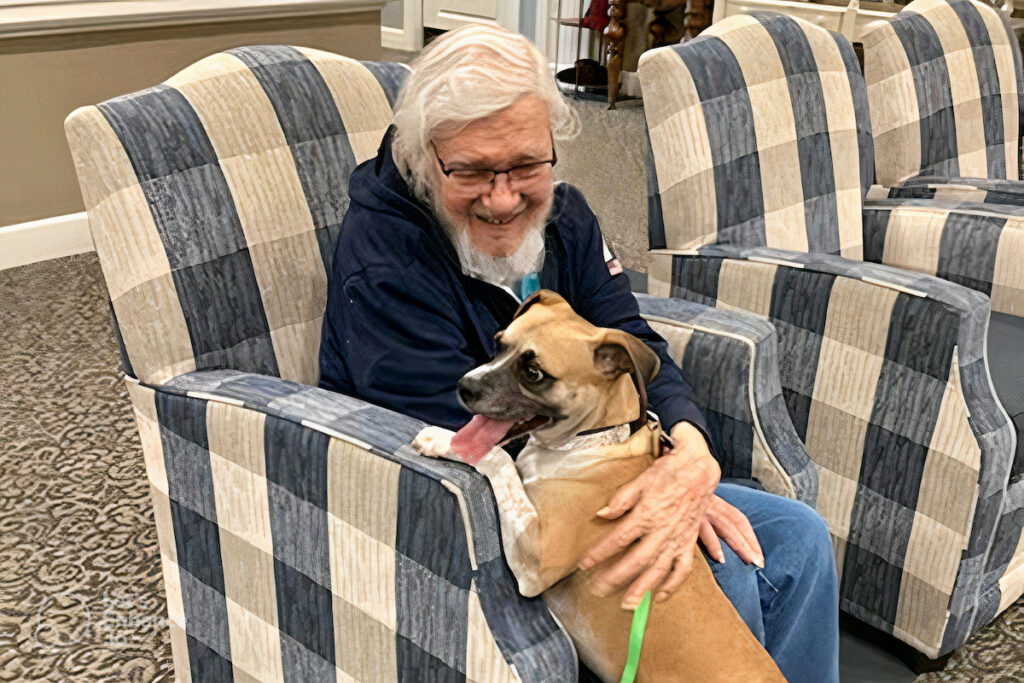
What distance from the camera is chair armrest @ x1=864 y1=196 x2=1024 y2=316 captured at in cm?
222

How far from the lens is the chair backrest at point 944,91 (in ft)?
8.51

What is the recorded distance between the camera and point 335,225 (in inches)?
63.4

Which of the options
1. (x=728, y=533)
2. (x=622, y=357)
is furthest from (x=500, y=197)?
(x=728, y=533)

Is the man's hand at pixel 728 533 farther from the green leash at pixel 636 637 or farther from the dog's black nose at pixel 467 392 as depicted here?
the dog's black nose at pixel 467 392

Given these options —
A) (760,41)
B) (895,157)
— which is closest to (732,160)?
(760,41)

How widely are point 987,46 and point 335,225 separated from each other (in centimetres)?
207

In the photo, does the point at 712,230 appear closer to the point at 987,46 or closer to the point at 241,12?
the point at 987,46

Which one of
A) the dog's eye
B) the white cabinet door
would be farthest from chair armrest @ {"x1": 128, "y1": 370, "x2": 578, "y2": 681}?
the white cabinet door

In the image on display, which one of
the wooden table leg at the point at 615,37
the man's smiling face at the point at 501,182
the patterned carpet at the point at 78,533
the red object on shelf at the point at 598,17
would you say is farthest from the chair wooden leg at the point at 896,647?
the red object on shelf at the point at 598,17

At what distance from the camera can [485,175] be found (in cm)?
132

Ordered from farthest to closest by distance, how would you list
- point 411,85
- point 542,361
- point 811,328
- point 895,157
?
1. point 895,157
2. point 811,328
3. point 411,85
4. point 542,361

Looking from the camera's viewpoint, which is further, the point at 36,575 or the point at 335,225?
the point at 36,575

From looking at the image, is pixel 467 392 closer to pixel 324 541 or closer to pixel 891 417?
pixel 324 541

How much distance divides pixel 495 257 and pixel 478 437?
0.31m
